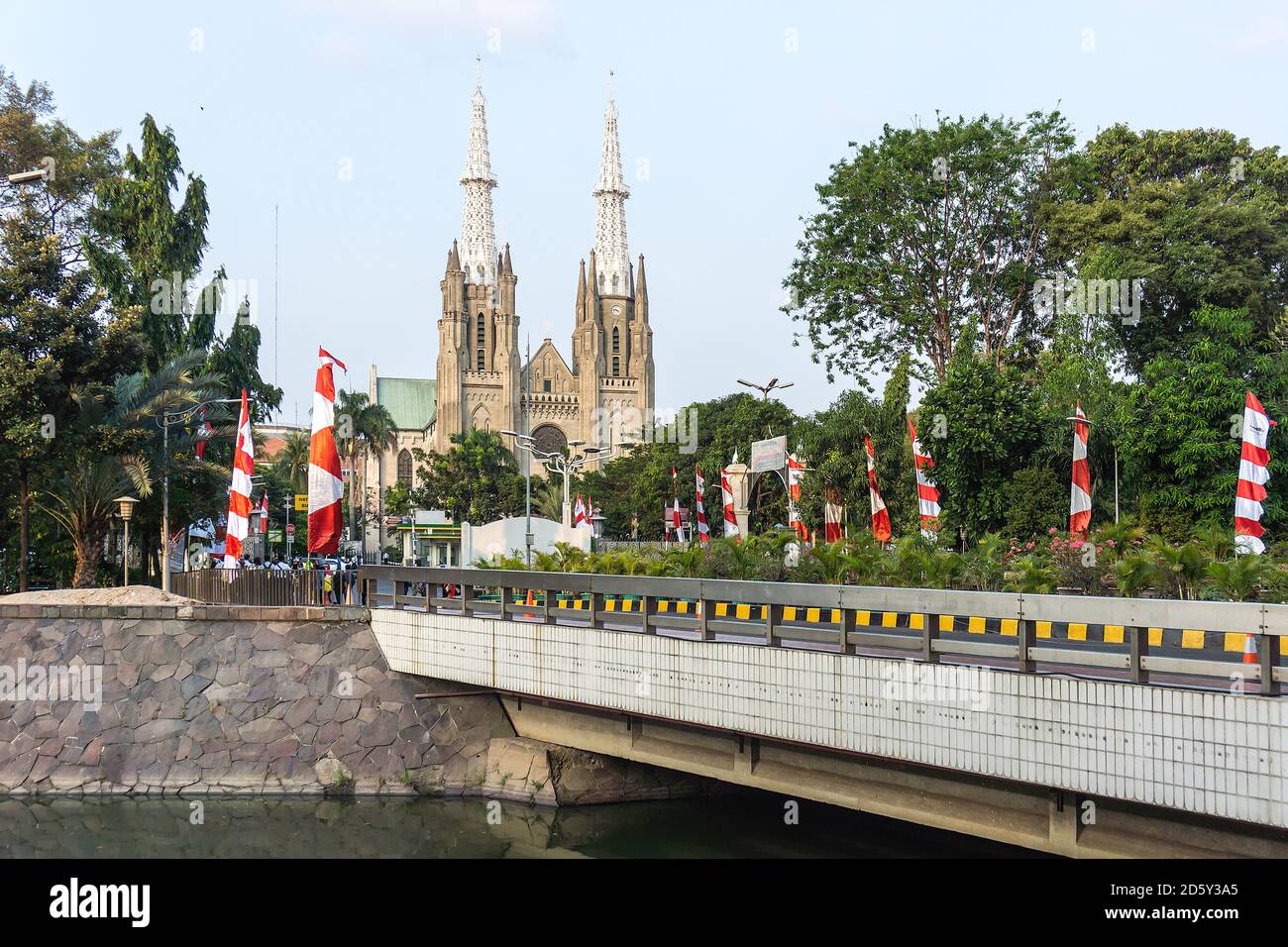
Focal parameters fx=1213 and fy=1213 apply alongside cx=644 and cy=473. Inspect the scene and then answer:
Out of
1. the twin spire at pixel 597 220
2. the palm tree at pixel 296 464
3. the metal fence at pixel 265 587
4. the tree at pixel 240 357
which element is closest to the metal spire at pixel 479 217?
the twin spire at pixel 597 220

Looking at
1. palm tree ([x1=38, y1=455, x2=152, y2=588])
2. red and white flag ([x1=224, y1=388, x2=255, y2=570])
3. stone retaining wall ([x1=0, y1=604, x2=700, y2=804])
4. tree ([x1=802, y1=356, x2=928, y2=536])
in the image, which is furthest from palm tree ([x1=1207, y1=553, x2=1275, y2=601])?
palm tree ([x1=38, y1=455, x2=152, y2=588])

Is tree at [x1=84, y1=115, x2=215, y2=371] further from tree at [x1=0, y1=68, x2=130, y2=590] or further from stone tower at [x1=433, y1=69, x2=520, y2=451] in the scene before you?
stone tower at [x1=433, y1=69, x2=520, y2=451]

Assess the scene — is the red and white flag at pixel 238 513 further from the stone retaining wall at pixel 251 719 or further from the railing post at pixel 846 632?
the railing post at pixel 846 632

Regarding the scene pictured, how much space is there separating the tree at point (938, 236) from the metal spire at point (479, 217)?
107710mm

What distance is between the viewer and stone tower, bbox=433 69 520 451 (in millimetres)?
136500

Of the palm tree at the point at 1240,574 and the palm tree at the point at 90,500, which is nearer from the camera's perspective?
the palm tree at the point at 1240,574

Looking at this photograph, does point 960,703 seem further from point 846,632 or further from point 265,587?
point 265,587

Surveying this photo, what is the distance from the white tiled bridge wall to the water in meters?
2.94

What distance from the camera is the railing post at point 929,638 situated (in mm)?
10898

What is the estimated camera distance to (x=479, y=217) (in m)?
147

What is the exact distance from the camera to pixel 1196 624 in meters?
8.79
